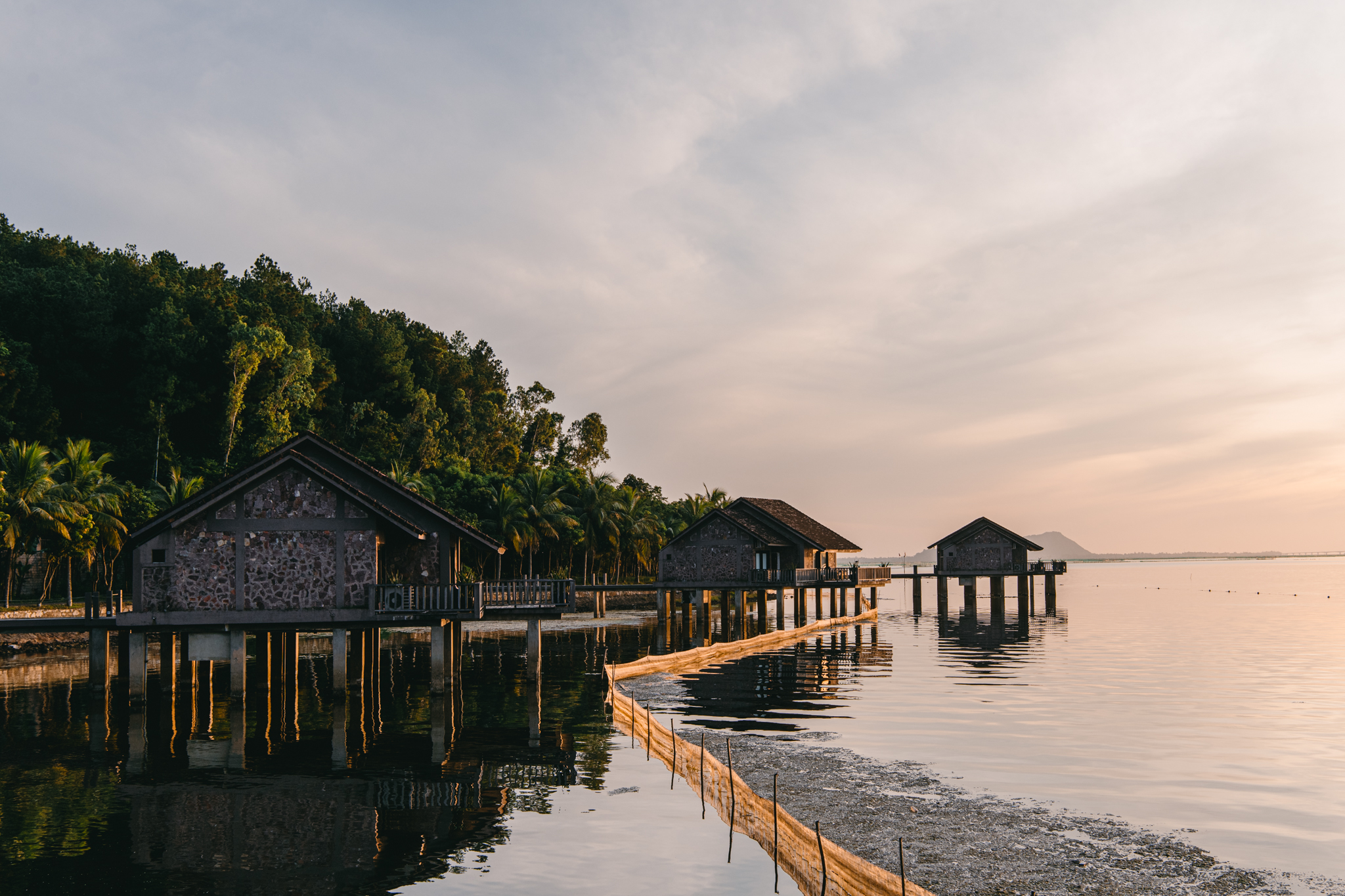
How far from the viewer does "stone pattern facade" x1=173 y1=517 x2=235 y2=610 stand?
1114 inches

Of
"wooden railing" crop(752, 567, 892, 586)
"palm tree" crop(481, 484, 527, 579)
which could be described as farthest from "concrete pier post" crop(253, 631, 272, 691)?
"palm tree" crop(481, 484, 527, 579)

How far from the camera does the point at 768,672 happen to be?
38375 mm

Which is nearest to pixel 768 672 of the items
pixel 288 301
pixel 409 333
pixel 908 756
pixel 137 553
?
pixel 908 756

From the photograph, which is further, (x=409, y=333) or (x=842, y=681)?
(x=409, y=333)

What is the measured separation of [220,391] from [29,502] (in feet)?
91.2

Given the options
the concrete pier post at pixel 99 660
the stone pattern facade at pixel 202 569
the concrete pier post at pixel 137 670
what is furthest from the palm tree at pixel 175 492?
the stone pattern facade at pixel 202 569

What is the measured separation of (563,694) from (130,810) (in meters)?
15.8

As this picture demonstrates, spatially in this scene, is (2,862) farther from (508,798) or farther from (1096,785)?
(1096,785)

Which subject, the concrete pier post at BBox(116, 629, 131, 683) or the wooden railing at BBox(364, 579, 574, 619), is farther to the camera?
the concrete pier post at BBox(116, 629, 131, 683)

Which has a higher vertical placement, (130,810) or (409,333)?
(409,333)

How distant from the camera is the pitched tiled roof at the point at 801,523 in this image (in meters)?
63.3

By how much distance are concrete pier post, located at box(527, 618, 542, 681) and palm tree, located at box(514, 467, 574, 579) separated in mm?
41992

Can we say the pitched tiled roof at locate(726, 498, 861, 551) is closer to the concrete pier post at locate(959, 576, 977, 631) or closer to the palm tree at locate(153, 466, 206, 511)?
the concrete pier post at locate(959, 576, 977, 631)

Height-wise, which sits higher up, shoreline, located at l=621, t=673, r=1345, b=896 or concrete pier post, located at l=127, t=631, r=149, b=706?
concrete pier post, located at l=127, t=631, r=149, b=706
